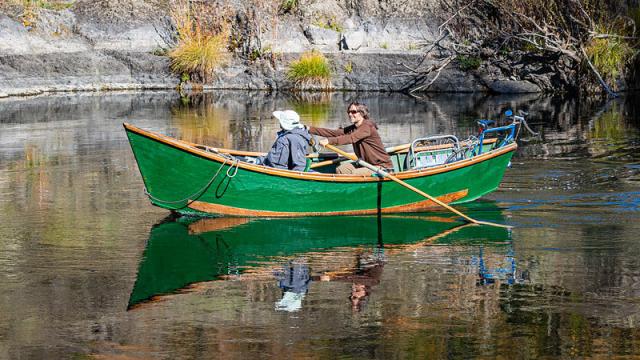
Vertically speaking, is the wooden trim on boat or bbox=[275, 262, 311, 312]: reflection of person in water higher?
the wooden trim on boat

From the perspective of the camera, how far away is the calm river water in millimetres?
8828

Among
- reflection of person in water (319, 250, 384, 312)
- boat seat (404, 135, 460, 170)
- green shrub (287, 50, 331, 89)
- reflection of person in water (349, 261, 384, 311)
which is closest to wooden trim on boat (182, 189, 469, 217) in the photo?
boat seat (404, 135, 460, 170)

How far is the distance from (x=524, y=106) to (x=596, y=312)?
20.1 m

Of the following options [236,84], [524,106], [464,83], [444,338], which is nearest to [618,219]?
[444,338]

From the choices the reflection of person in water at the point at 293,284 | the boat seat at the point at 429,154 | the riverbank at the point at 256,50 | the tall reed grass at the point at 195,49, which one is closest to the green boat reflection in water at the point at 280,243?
the reflection of person in water at the point at 293,284

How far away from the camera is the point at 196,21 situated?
1400 inches

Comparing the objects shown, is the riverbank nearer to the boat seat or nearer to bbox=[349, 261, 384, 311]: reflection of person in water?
the boat seat

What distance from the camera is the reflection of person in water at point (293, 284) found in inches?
391

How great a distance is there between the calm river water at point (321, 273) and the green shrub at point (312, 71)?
49.5ft

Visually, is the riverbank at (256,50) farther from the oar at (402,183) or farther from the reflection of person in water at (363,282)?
the reflection of person in water at (363,282)

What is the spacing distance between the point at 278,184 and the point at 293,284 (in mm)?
3042

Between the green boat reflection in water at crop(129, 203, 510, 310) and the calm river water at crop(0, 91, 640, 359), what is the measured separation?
0.12 feet

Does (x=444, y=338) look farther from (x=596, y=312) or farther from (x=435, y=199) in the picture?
(x=435, y=199)

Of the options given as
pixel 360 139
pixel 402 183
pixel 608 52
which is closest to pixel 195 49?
pixel 608 52
